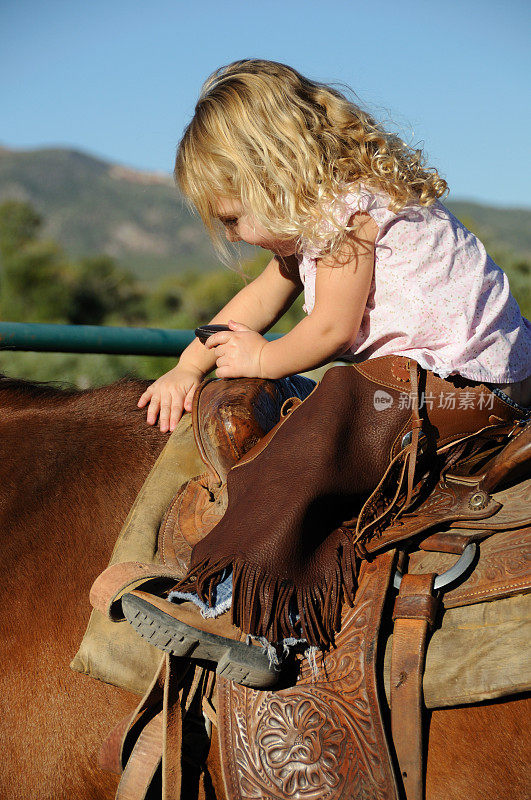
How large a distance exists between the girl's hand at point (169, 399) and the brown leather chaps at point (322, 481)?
380 millimetres

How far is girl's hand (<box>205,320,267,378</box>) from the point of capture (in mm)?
1603

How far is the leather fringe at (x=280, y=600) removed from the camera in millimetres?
1197

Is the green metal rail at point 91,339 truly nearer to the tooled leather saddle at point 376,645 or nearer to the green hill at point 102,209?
the tooled leather saddle at point 376,645

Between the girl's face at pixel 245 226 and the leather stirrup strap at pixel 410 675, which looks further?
the girl's face at pixel 245 226

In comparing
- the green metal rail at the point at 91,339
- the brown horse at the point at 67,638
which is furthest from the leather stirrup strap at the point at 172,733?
the green metal rail at the point at 91,339

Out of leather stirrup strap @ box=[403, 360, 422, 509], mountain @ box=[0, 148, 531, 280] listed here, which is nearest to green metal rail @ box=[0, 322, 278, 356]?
leather stirrup strap @ box=[403, 360, 422, 509]

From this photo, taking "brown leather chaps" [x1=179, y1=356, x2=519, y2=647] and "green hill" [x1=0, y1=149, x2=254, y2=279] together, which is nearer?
"brown leather chaps" [x1=179, y1=356, x2=519, y2=647]

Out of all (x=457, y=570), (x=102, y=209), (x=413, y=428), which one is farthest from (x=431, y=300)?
(x=102, y=209)

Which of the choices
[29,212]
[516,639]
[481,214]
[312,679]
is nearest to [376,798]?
[312,679]

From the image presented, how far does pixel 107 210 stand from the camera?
84.9 meters

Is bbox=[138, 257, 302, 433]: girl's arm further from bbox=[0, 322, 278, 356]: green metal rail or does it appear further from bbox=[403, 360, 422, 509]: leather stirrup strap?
bbox=[0, 322, 278, 356]: green metal rail

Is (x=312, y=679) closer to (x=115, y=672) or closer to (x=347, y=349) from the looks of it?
(x=115, y=672)

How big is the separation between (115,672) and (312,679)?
1.27 ft

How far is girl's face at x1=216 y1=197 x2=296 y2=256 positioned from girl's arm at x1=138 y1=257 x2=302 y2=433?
20 centimetres
